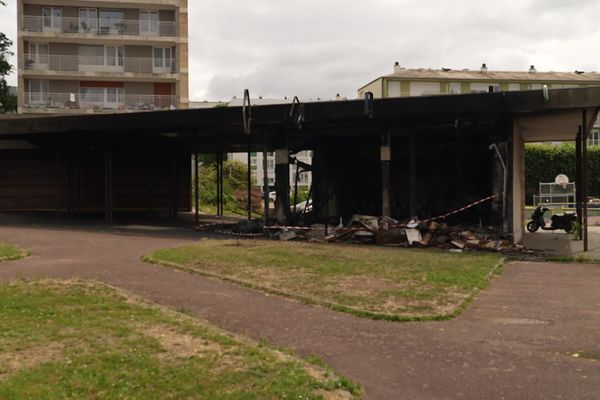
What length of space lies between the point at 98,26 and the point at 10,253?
3845 cm

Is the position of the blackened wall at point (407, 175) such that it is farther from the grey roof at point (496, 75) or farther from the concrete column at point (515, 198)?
the grey roof at point (496, 75)

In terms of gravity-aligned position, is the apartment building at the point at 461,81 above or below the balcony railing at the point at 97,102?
above

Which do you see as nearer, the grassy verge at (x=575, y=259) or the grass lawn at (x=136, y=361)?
the grass lawn at (x=136, y=361)

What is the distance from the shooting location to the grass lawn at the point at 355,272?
27.2 ft

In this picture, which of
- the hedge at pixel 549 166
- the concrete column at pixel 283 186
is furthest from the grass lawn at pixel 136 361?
the hedge at pixel 549 166

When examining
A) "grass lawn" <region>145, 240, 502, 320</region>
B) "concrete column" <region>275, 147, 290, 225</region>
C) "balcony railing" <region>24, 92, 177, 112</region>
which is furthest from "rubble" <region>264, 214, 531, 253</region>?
"balcony railing" <region>24, 92, 177, 112</region>

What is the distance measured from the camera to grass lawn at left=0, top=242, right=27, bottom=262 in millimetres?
12102

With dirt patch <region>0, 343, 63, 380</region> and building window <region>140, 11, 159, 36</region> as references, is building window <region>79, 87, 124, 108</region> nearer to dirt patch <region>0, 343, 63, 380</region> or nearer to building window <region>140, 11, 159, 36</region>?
building window <region>140, 11, 159, 36</region>

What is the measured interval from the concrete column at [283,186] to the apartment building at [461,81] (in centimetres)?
5264

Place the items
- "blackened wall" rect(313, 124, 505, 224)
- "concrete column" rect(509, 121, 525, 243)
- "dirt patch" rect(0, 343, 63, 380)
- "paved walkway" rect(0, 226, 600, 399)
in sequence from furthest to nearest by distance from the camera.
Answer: "blackened wall" rect(313, 124, 505, 224), "concrete column" rect(509, 121, 525, 243), "paved walkway" rect(0, 226, 600, 399), "dirt patch" rect(0, 343, 63, 380)

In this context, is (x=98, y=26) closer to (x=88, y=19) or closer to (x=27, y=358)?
(x=88, y=19)

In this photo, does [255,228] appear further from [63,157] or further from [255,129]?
[63,157]

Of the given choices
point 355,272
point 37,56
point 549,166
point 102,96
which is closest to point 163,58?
point 102,96

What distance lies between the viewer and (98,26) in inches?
1849
